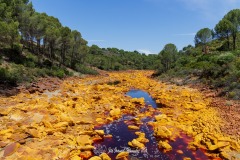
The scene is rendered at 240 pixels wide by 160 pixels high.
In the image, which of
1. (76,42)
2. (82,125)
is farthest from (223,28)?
(82,125)

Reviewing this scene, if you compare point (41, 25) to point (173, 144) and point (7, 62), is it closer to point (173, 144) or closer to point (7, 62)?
point (7, 62)

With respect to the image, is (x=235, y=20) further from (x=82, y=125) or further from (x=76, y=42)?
(x=82, y=125)

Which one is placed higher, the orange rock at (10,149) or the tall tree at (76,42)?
the tall tree at (76,42)

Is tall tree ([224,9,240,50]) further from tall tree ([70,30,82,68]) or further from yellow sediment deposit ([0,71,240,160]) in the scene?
yellow sediment deposit ([0,71,240,160])

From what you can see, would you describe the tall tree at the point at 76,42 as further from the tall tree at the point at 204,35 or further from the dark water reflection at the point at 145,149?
the dark water reflection at the point at 145,149

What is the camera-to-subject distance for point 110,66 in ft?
330

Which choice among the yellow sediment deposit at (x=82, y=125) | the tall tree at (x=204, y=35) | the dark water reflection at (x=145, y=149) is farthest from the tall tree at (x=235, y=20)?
the dark water reflection at (x=145, y=149)

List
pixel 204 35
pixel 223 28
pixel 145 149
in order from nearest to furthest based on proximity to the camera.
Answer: pixel 145 149 → pixel 223 28 → pixel 204 35

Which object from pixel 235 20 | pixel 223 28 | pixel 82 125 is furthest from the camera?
pixel 223 28

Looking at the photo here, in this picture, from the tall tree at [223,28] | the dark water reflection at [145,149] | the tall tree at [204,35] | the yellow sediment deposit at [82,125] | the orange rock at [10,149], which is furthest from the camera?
the tall tree at [204,35]

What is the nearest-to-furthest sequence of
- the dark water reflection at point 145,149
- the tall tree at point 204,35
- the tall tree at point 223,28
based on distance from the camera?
the dark water reflection at point 145,149 → the tall tree at point 223,28 → the tall tree at point 204,35

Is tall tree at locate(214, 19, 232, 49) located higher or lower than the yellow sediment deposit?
higher

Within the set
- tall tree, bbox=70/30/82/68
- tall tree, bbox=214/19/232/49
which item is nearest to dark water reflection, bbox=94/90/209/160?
tall tree, bbox=70/30/82/68

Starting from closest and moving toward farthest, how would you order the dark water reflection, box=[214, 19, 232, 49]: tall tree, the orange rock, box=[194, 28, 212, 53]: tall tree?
1. the orange rock
2. the dark water reflection
3. box=[214, 19, 232, 49]: tall tree
4. box=[194, 28, 212, 53]: tall tree
